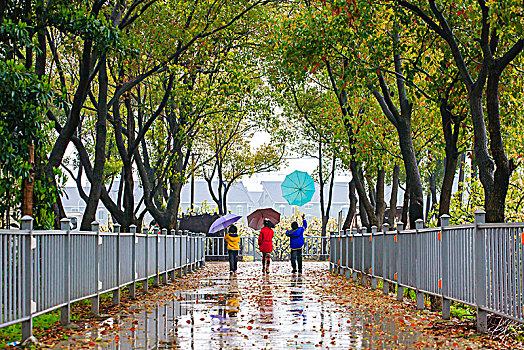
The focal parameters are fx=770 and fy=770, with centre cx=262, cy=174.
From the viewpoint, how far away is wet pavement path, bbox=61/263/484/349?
962cm

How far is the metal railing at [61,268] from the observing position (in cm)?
888

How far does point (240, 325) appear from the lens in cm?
1147

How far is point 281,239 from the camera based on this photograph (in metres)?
45.9

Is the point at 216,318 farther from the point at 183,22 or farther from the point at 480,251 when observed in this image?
the point at 183,22

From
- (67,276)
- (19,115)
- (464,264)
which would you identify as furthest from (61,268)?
(464,264)

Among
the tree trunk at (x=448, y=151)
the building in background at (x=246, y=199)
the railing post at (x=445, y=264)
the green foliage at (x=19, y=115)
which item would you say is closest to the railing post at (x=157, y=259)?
the green foliage at (x=19, y=115)

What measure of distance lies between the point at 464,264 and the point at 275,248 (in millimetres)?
35346

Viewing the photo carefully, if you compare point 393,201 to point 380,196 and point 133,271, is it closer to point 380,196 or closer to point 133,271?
point 380,196

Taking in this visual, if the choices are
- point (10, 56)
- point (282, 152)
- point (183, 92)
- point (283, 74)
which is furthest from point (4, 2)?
point (282, 152)

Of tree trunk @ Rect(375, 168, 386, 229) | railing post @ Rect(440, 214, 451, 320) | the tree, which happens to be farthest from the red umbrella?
railing post @ Rect(440, 214, 451, 320)

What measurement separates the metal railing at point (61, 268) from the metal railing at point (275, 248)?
2204 cm

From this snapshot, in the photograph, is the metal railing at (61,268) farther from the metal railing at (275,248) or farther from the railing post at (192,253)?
the metal railing at (275,248)

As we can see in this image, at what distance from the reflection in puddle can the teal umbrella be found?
22071 mm

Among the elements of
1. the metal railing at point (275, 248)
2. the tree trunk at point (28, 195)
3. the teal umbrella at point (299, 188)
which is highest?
the teal umbrella at point (299, 188)
